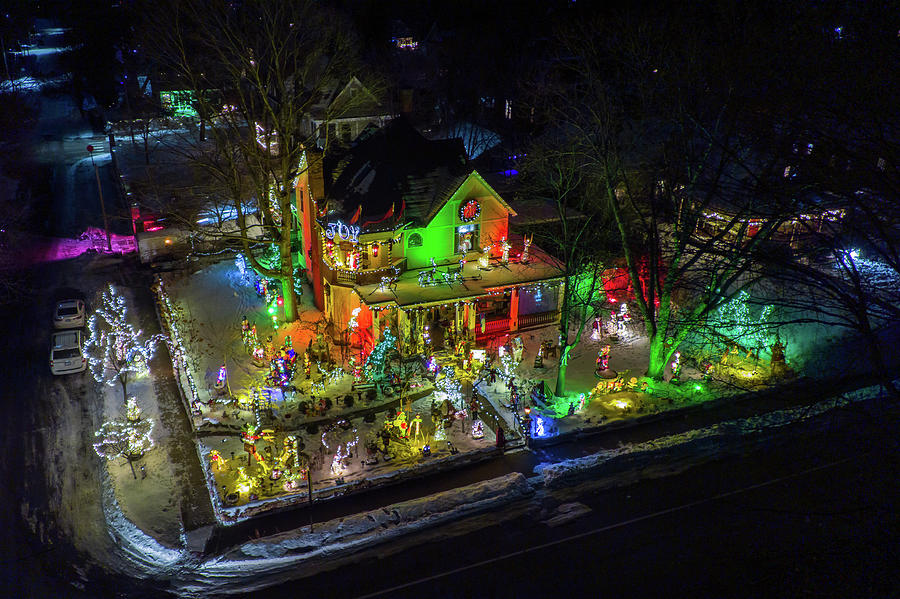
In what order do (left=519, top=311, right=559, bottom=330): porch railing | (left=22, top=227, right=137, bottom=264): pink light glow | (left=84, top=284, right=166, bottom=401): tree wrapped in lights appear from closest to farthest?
(left=84, top=284, right=166, bottom=401): tree wrapped in lights → (left=519, top=311, right=559, bottom=330): porch railing → (left=22, top=227, right=137, bottom=264): pink light glow

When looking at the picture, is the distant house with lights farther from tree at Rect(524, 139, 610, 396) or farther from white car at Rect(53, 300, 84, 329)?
white car at Rect(53, 300, 84, 329)

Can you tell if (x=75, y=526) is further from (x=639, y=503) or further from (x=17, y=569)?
(x=639, y=503)

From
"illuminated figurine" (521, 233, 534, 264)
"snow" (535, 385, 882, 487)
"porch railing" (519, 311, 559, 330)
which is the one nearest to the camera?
"snow" (535, 385, 882, 487)

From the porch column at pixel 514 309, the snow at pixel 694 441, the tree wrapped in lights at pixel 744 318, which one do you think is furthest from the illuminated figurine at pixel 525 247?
the snow at pixel 694 441

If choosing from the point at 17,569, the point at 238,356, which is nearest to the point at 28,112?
the point at 238,356

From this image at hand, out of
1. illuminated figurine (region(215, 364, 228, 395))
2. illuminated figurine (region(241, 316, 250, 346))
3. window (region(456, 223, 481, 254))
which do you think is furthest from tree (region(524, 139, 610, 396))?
illuminated figurine (region(241, 316, 250, 346))

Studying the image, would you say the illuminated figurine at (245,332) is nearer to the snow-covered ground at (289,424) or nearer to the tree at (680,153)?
the snow-covered ground at (289,424)
